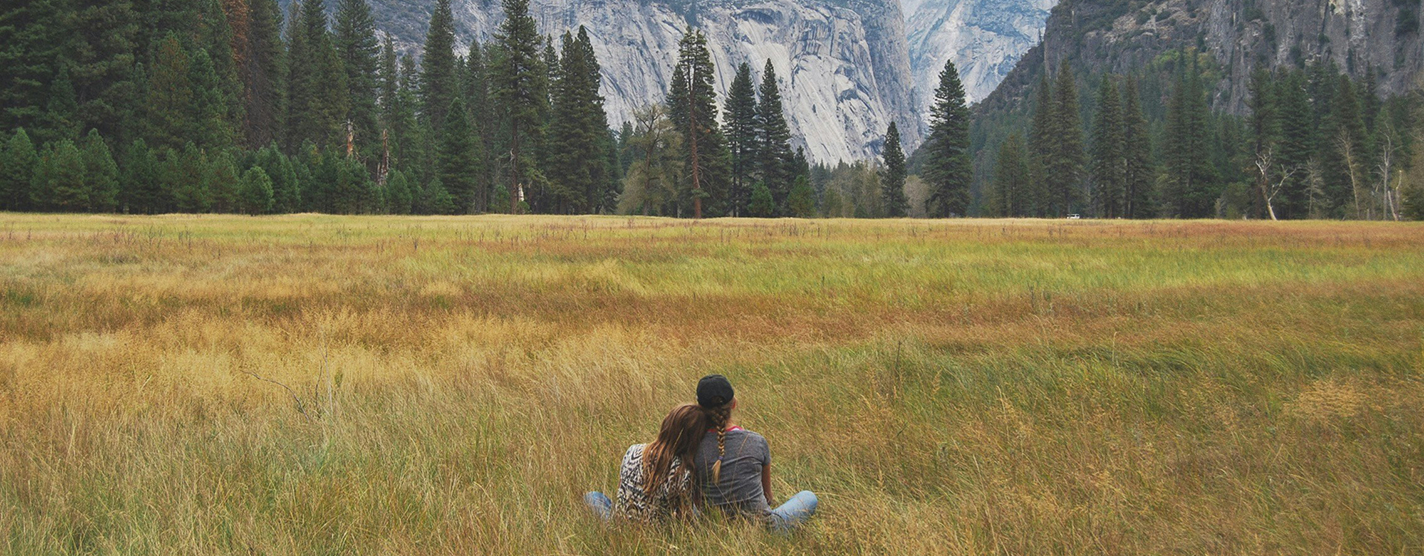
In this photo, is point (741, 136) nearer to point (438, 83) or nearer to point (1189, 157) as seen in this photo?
point (438, 83)

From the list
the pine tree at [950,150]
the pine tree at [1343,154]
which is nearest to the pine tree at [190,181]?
the pine tree at [950,150]

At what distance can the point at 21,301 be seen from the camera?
1027cm

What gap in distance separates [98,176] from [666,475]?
49.7 metres

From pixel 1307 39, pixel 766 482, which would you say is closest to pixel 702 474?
pixel 766 482

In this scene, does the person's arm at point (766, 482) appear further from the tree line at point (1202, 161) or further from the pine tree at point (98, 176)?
the tree line at point (1202, 161)

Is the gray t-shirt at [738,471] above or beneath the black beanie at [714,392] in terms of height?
beneath

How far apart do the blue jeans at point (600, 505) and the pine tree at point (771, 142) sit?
7046cm

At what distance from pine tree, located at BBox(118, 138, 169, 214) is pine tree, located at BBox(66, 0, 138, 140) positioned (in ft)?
29.3

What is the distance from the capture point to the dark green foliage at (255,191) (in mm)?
42844

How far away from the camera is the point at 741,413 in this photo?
5594mm

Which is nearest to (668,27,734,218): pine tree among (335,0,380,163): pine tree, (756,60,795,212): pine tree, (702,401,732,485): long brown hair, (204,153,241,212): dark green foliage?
(756,60,795,212): pine tree

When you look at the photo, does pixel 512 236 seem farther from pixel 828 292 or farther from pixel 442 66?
pixel 442 66

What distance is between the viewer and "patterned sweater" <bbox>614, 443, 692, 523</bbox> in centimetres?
351

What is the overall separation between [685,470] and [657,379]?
2916mm
